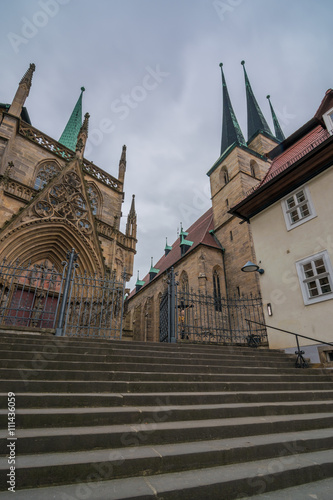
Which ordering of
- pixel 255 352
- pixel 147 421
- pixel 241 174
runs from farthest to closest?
pixel 241 174
pixel 255 352
pixel 147 421

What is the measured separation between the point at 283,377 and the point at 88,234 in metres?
10.4

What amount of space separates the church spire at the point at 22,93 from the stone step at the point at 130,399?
1423cm

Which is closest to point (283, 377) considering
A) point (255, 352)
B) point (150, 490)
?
point (255, 352)

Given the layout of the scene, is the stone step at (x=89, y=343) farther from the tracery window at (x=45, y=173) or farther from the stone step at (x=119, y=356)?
the tracery window at (x=45, y=173)

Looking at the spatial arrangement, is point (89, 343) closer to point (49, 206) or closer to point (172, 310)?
point (172, 310)

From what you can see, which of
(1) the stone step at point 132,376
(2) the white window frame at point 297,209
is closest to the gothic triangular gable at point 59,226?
(1) the stone step at point 132,376

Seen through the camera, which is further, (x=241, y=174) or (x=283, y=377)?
(x=241, y=174)

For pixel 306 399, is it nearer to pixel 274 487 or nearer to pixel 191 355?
pixel 191 355

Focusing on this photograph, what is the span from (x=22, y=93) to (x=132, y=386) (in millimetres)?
16123

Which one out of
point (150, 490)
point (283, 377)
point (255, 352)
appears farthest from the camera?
point (255, 352)

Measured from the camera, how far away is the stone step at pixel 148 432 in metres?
2.19

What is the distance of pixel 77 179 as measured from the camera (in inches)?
538

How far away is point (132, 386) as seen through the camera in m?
3.63

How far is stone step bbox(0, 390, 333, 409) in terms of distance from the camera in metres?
2.86
